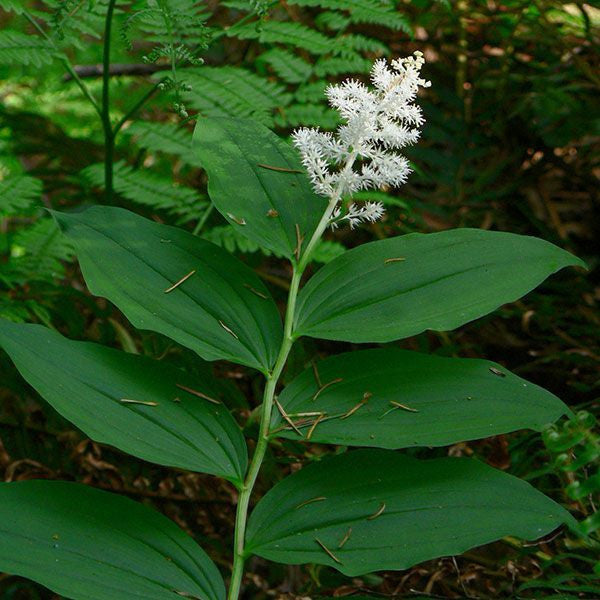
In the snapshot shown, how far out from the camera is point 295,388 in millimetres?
1535

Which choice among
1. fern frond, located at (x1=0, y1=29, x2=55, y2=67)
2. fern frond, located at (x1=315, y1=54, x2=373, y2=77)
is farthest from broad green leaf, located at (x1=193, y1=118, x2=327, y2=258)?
fern frond, located at (x1=315, y1=54, x2=373, y2=77)

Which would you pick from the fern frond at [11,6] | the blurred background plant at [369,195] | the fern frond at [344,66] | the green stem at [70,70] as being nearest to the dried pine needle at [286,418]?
the blurred background plant at [369,195]

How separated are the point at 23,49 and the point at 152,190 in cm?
59

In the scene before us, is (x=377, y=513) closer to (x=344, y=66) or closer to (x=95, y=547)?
(x=95, y=547)

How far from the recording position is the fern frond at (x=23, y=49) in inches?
81.3

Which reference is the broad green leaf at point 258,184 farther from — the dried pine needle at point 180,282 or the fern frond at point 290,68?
the fern frond at point 290,68

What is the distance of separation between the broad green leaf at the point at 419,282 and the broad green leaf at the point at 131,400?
10.7 inches

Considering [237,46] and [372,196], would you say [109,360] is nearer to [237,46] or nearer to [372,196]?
[372,196]

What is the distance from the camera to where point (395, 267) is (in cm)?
157

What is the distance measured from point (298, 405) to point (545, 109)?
83.5 inches

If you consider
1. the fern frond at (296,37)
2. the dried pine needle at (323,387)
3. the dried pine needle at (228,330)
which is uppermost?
the fern frond at (296,37)

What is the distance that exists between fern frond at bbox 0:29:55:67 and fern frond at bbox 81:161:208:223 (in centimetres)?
50

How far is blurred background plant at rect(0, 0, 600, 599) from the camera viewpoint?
1.83m

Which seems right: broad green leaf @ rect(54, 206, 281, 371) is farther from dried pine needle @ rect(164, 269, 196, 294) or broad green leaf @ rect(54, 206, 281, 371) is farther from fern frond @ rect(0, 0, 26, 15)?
fern frond @ rect(0, 0, 26, 15)
